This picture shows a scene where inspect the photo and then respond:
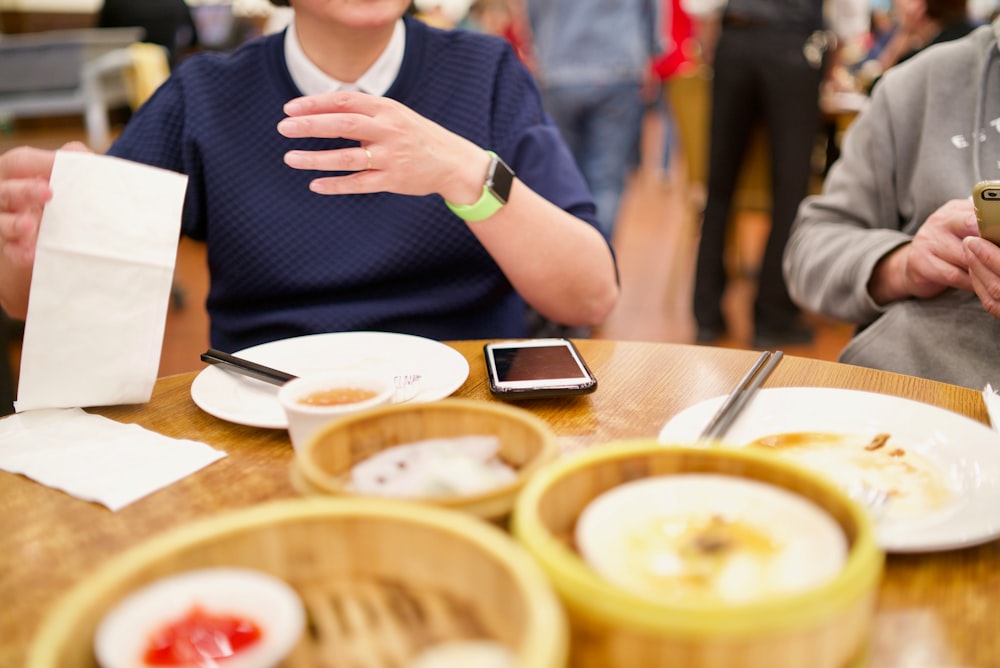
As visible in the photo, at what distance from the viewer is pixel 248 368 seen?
3.12 feet

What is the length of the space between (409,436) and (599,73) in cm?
327

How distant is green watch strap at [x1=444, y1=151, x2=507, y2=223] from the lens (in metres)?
1.11

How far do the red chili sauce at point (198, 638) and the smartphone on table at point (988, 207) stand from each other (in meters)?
0.88

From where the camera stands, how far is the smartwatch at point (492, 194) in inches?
43.7

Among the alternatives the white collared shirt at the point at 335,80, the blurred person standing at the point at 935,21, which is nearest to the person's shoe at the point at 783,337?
the blurred person standing at the point at 935,21

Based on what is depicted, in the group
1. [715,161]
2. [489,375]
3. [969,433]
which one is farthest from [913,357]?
[715,161]

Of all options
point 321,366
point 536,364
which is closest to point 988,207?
point 536,364

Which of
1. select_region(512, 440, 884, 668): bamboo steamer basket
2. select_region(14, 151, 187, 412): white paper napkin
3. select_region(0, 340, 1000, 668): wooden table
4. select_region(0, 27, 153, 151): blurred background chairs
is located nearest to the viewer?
select_region(512, 440, 884, 668): bamboo steamer basket

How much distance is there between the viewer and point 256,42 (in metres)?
1.40

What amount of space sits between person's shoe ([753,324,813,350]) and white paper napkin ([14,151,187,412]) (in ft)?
9.19

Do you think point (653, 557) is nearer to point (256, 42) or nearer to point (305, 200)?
point (305, 200)

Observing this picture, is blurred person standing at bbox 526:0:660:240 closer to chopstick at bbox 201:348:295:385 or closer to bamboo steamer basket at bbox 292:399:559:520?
chopstick at bbox 201:348:295:385

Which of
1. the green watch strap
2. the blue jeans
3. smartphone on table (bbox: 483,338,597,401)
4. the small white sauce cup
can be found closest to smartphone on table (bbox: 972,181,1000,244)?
smartphone on table (bbox: 483,338,597,401)

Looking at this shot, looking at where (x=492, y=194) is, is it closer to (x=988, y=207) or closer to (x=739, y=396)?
(x=739, y=396)
